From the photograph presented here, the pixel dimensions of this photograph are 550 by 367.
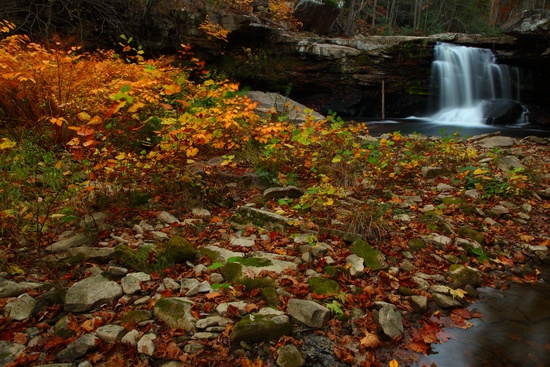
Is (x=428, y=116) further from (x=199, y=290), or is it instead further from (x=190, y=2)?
(x=199, y=290)

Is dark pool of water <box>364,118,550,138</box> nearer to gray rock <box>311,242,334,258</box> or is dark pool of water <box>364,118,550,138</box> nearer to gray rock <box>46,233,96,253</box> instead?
gray rock <box>311,242,334,258</box>

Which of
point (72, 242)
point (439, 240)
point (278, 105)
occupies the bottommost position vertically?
point (439, 240)

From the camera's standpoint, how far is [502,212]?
454cm

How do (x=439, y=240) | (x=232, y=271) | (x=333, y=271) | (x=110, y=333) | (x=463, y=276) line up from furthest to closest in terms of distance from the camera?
1. (x=439, y=240)
2. (x=463, y=276)
3. (x=333, y=271)
4. (x=232, y=271)
5. (x=110, y=333)

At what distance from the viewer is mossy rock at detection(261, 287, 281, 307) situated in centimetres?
256

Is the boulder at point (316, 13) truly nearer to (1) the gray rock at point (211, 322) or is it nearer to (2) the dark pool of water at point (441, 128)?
(2) the dark pool of water at point (441, 128)

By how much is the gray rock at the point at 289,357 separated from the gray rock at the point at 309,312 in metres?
0.26

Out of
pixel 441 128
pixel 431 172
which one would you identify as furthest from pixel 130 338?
pixel 441 128

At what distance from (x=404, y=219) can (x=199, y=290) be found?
268 centimetres

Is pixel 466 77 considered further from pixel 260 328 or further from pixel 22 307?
pixel 22 307

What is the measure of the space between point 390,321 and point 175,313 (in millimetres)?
1516

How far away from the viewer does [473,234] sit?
155 inches

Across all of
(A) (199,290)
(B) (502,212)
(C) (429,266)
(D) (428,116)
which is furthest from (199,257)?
(D) (428,116)

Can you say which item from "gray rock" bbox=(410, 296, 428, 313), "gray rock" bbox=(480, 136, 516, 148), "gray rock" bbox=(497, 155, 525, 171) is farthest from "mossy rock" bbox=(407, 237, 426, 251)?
"gray rock" bbox=(480, 136, 516, 148)
